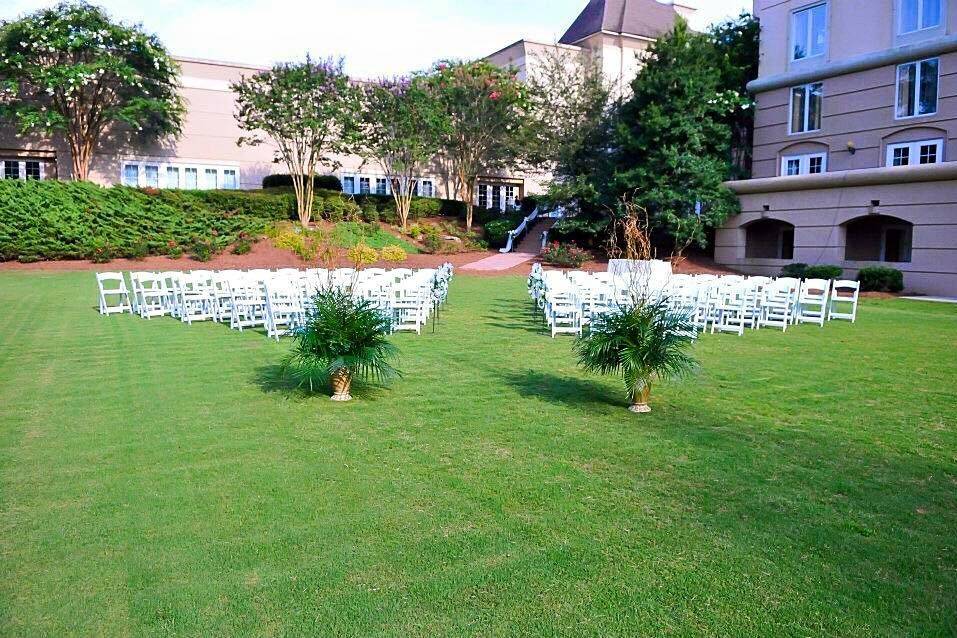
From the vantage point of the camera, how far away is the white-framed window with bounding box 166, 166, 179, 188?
1473 inches

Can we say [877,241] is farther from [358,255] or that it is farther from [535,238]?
[358,255]

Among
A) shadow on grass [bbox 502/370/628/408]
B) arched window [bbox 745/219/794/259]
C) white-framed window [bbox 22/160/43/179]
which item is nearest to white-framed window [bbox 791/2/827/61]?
arched window [bbox 745/219/794/259]

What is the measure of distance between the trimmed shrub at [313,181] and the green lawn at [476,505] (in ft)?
95.5

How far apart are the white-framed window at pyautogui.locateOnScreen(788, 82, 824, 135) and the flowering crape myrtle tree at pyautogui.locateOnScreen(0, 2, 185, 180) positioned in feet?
87.9

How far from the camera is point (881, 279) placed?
2302 centimetres

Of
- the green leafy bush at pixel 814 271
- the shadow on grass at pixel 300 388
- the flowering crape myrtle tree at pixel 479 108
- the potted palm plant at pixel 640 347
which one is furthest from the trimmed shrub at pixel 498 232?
the potted palm plant at pixel 640 347

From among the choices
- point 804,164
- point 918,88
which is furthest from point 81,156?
point 918,88

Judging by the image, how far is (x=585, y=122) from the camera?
3372cm

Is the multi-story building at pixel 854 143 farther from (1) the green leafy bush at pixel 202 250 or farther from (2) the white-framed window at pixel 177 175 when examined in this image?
(2) the white-framed window at pixel 177 175

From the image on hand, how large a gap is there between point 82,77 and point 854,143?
99.1ft

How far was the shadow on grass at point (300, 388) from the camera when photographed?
26.1 ft

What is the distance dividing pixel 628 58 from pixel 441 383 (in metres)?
39.4

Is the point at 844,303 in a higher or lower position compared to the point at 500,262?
lower

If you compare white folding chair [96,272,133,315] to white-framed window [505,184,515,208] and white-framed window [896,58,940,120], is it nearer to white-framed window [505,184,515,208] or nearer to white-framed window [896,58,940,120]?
white-framed window [896,58,940,120]
